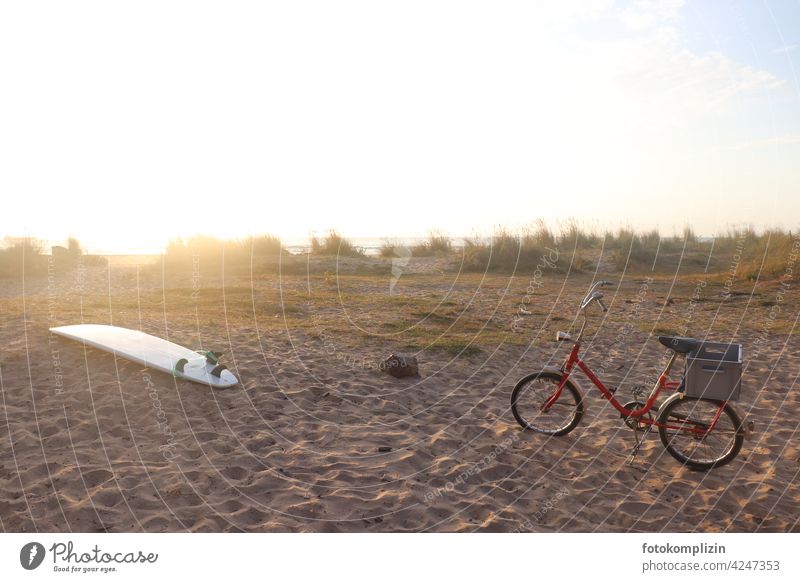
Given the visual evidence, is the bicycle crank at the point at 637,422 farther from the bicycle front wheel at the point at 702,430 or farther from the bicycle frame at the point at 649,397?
the bicycle front wheel at the point at 702,430

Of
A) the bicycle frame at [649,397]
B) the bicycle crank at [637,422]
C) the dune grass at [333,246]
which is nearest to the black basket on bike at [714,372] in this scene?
the bicycle frame at [649,397]

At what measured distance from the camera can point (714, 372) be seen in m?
4.33

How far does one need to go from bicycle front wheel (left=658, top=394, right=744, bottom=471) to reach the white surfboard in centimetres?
395

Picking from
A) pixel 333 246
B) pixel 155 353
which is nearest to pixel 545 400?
pixel 155 353

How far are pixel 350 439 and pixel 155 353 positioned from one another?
2.63m

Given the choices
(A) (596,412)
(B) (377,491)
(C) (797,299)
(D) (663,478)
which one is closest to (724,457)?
(D) (663,478)

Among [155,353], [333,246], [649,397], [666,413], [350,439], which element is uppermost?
[333,246]

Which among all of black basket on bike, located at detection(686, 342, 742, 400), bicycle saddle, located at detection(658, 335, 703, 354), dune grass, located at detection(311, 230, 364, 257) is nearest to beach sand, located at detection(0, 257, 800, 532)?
black basket on bike, located at detection(686, 342, 742, 400)

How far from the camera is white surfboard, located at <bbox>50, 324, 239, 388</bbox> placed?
6.09 m

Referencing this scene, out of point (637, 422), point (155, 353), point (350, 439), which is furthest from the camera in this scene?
point (155, 353)

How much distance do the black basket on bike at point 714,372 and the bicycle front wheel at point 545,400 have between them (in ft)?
3.31

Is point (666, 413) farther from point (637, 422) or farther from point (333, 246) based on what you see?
point (333, 246)

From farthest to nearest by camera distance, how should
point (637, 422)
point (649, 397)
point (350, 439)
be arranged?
point (350, 439) → point (637, 422) → point (649, 397)

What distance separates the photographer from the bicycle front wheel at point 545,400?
519 cm
